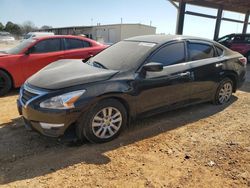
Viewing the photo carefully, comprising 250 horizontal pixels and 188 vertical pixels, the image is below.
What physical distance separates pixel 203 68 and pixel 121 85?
6.69ft

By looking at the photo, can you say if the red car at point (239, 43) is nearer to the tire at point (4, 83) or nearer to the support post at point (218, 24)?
the support post at point (218, 24)

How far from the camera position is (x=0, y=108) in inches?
216

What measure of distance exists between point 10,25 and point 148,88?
76891 mm

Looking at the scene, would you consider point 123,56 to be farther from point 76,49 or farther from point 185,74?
point 76,49

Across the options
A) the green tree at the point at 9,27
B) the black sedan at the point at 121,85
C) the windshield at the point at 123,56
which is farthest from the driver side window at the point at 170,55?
the green tree at the point at 9,27

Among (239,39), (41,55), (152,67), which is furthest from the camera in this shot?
(239,39)

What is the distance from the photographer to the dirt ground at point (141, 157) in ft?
10.1

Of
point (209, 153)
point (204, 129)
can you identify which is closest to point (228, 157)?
point (209, 153)

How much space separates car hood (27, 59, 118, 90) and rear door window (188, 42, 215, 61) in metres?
1.80

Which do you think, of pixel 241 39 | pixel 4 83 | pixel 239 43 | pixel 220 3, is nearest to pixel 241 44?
pixel 239 43

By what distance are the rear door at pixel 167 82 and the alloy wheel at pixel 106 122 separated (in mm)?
443

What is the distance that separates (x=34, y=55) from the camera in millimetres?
6934

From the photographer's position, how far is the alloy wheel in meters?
3.77

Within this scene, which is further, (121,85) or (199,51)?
(199,51)
